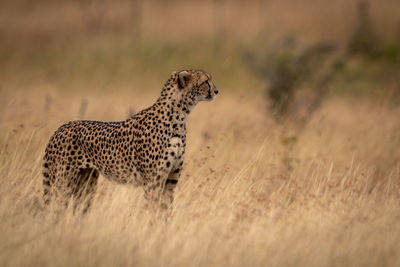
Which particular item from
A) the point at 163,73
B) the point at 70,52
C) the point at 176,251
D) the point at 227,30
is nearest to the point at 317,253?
the point at 176,251

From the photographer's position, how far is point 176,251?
12.5ft

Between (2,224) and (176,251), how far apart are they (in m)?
1.33

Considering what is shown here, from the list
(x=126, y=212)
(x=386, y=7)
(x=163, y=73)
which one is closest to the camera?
(x=126, y=212)

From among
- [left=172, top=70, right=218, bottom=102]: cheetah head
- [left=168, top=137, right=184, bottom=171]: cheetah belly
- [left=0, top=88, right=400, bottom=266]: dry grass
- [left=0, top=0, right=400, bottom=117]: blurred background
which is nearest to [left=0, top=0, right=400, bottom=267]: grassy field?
[left=0, top=88, right=400, bottom=266]: dry grass

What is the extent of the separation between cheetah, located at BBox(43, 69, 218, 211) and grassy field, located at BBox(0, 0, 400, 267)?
203 millimetres

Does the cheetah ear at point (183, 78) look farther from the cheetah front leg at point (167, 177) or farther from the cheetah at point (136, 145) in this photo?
the cheetah front leg at point (167, 177)

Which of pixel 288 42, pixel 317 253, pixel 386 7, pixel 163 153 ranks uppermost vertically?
pixel 386 7

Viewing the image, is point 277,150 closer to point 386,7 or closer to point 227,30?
point 227,30

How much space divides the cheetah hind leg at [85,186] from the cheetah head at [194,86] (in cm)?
111

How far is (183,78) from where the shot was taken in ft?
15.2

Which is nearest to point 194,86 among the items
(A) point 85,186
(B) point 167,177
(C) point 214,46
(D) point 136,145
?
(D) point 136,145

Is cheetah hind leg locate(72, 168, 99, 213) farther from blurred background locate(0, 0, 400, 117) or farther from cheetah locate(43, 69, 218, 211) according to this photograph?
blurred background locate(0, 0, 400, 117)

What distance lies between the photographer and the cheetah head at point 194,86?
4.65m

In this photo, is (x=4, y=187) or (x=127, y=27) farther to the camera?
(x=127, y=27)
